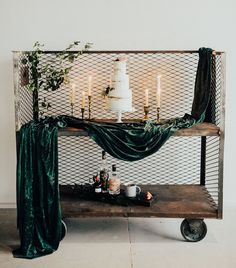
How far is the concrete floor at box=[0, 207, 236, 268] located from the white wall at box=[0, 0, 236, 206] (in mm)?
1270

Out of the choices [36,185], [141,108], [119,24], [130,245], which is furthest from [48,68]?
[130,245]

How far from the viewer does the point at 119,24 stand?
3977mm

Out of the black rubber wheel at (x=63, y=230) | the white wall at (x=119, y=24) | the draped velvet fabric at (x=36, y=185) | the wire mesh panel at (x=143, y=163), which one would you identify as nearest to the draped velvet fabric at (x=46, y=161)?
the draped velvet fabric at (x=36, y=185)

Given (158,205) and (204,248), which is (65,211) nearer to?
(158,205)

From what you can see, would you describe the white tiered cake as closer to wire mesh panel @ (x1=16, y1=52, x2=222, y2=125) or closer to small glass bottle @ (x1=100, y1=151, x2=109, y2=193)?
small glass bottle @ (x1=100, y1=151, x2=109, y2=193)

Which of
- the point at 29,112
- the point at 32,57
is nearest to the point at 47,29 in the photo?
the point at 32,57

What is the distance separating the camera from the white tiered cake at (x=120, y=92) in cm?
346

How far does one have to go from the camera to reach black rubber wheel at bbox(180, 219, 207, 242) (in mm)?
3531

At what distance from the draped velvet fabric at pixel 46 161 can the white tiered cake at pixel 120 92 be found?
0.16 meters

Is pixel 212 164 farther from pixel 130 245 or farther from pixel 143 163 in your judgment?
pixel 130 245

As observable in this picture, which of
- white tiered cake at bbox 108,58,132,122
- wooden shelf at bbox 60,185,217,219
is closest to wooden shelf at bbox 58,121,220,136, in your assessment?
white tiered cake at bbox 108,58,132,122

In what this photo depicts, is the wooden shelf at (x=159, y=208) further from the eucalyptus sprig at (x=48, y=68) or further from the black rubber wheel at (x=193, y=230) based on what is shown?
the eucalyptus sprig at (x=48, y=68)

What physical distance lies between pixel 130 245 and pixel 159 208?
32 cm

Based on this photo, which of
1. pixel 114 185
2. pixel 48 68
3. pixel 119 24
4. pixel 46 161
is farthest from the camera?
pixel 119 24
